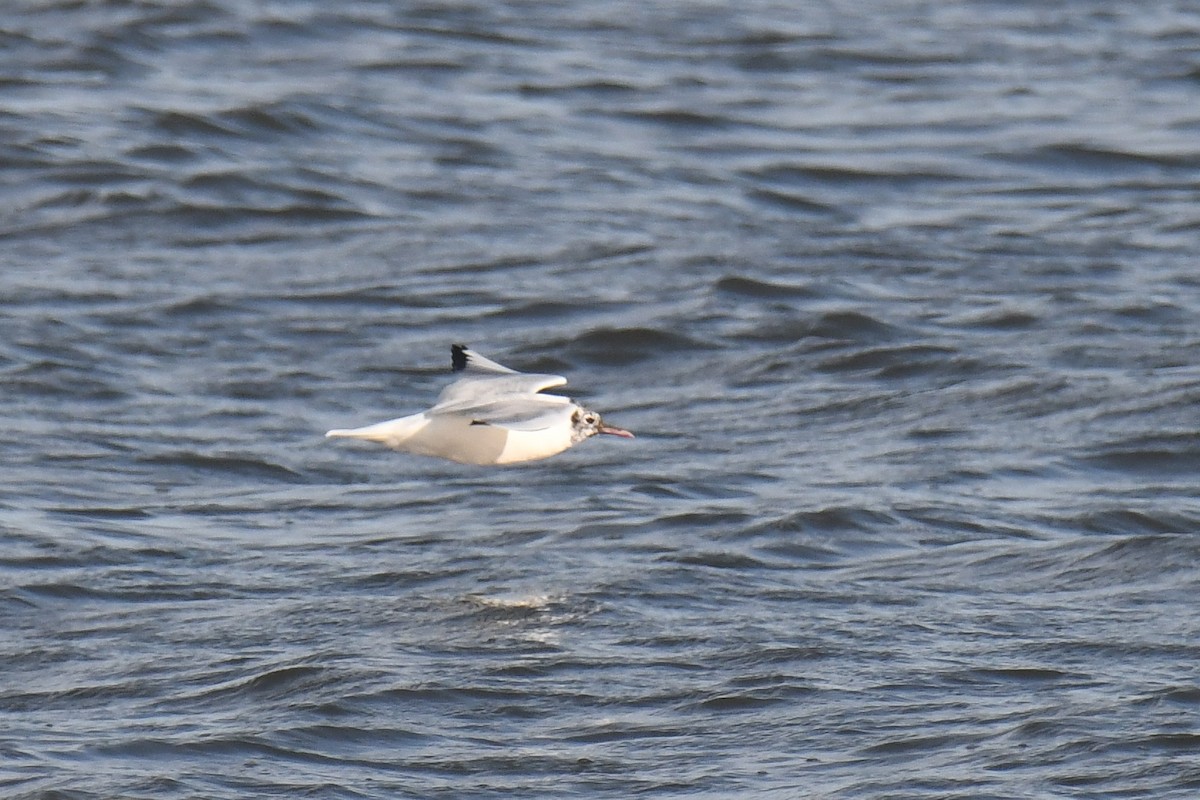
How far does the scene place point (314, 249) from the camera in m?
13.9

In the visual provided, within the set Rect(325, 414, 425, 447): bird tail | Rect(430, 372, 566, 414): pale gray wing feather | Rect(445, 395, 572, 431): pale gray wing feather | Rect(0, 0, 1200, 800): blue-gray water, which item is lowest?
Rect(0, 0, 1200, 800): blue-gray water

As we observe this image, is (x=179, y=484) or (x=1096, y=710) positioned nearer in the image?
(x=1096, y=710)

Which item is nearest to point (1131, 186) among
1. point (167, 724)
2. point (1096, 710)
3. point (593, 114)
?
point (593, 114)

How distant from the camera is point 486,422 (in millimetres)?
8086

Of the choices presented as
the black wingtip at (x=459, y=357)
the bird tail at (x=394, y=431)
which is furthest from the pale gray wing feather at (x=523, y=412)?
the black wingtip at (x=459, y=357)

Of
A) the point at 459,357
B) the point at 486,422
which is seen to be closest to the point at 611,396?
the point at 459,357

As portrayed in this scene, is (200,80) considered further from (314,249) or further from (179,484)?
(179,484)

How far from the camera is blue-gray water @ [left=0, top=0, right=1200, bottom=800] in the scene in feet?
22.9

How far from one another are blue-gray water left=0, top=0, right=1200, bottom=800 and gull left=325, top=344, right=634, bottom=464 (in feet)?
1.51

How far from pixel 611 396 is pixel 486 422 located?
3.43 m

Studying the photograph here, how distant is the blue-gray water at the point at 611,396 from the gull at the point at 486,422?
462mm

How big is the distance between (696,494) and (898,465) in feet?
3.31

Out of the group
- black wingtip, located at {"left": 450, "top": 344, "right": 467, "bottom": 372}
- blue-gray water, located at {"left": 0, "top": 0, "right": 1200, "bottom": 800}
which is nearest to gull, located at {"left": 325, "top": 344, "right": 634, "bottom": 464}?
black wingtip, located at {"left": 450, "top": 344, "right": 467, "bottom": 372}

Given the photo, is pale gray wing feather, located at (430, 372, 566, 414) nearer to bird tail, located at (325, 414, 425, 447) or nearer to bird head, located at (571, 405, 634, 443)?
bird tail, located at (325, 414, 425, 447)
